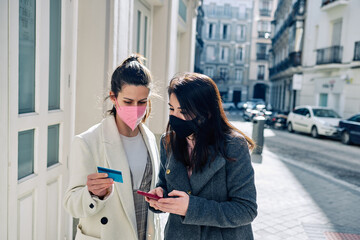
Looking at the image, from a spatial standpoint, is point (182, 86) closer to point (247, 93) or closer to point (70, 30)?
point (70, 30)

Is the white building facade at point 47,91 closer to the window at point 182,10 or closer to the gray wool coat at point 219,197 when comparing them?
the gray wool coat at point 219,197

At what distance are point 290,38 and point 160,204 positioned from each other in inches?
1255

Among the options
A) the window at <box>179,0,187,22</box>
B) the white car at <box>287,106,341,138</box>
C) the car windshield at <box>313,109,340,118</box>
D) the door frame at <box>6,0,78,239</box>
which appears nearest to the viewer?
the door frame at <box>6,0,78,239</box>

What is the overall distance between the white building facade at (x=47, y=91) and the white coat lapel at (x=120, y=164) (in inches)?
26.1

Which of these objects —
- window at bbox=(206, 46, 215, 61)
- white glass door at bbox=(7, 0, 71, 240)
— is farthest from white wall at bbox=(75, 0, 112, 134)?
window at bbox=(206, 46, 215, 61)

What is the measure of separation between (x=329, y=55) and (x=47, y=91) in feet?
73.7

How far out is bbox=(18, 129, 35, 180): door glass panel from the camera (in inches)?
101

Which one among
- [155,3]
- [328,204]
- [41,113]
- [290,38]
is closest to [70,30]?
[41,113]

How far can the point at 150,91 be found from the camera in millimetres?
2334

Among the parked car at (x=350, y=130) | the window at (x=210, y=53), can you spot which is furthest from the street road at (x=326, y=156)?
the window at (x=210, y=53)

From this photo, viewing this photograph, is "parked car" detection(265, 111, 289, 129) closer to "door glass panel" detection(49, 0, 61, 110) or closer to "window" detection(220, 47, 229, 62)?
"door glass panel" detection(49, 0, 61, 110)

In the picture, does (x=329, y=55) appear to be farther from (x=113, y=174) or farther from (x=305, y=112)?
(x=113, y=174)

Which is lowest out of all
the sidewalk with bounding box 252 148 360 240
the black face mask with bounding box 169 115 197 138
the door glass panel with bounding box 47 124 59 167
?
the sidewalk with bounding box 252 148 360 240

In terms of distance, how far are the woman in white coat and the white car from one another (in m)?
15.8
